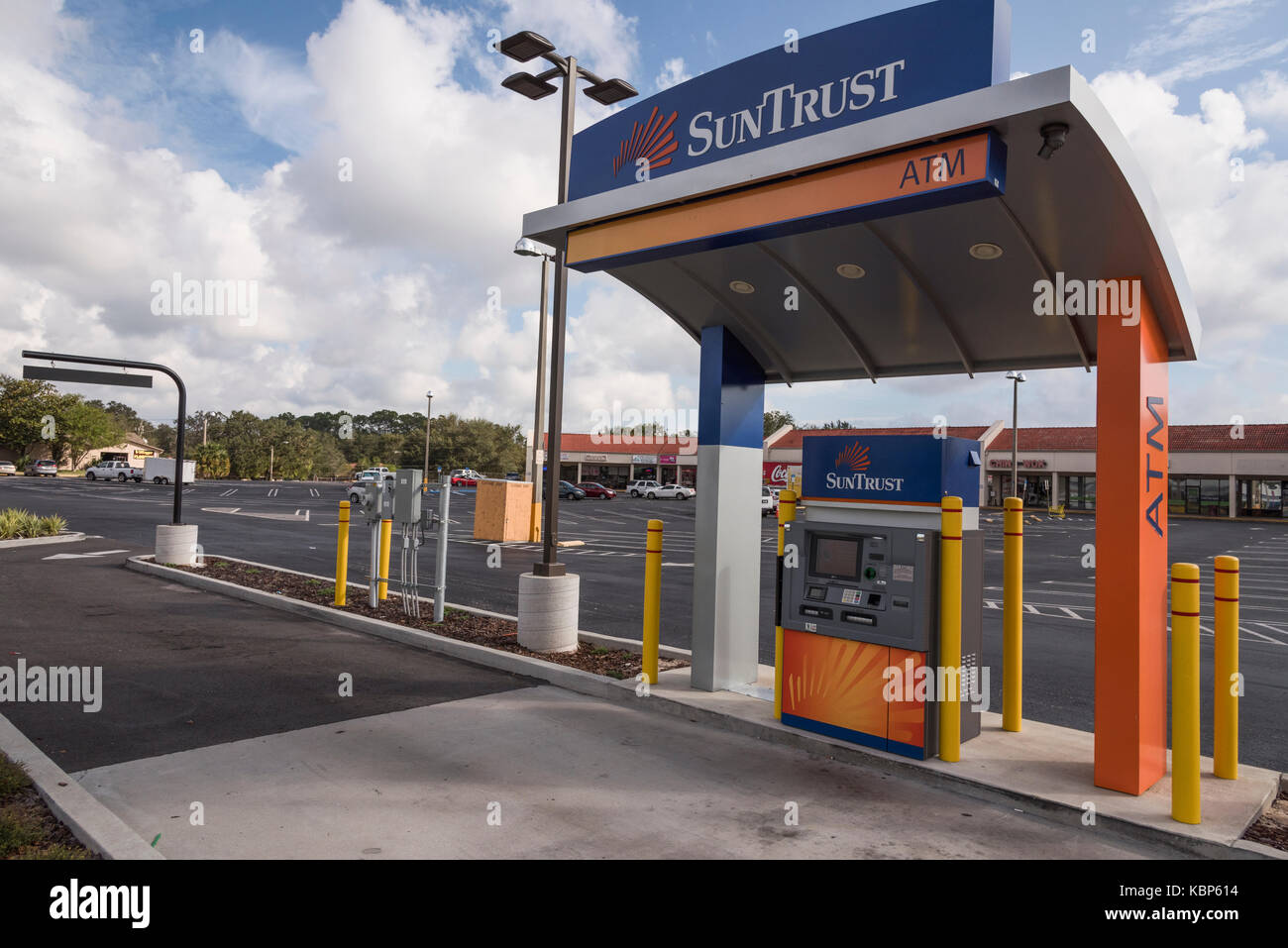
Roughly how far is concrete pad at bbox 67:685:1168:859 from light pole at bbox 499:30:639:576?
8.93 feet

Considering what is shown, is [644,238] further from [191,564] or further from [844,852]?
[191,564]

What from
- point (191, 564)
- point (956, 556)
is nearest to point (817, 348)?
point (956, 556)

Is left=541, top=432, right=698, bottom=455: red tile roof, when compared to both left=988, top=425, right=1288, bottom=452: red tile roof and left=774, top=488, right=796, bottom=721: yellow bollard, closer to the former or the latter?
left=988, top=425, right=1288, bottom=452: red tile roof

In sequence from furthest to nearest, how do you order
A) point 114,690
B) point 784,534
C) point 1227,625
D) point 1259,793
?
point 114,690
point 784,534
point 1259,793
point 1227,625

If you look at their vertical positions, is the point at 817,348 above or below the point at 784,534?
above

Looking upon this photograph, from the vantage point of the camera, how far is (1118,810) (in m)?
4.25

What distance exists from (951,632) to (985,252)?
243cm

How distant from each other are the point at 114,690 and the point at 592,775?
13.6 feet

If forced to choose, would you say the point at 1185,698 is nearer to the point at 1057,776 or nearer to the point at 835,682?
the point at 1057,776

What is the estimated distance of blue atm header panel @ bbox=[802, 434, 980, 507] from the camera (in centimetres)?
520

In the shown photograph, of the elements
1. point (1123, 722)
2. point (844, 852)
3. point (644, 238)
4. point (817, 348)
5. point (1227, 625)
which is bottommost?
point (844, 852)

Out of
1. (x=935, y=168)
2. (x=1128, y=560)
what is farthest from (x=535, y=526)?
(x=935, y=168)

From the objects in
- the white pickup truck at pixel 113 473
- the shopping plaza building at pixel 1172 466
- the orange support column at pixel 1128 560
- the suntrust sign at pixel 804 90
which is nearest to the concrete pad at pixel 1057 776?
the orange support column at pixel 1128 560

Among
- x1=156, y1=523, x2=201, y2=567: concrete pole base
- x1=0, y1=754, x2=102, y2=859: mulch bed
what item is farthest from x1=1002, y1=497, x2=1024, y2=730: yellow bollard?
x1=156, y1=523, x2=201, y2=567: concrete pole base
